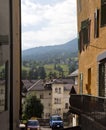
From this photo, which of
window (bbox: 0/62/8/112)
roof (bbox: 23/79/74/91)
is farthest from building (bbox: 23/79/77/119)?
window (bbox: 0/62/8/112)

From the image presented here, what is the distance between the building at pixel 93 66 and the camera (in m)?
17.4

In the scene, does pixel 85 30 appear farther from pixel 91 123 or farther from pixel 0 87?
pixel 0 87

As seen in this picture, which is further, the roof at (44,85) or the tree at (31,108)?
the roof at (44,85)

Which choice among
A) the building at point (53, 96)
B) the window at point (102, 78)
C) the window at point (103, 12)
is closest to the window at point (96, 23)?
the window at point (102, 78)

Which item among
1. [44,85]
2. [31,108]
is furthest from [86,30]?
[44,85]

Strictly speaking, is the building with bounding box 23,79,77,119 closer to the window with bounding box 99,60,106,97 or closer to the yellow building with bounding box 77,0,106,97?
the yellow building with bounding box 77,0,106,97

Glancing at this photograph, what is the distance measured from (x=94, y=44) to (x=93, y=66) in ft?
4.55

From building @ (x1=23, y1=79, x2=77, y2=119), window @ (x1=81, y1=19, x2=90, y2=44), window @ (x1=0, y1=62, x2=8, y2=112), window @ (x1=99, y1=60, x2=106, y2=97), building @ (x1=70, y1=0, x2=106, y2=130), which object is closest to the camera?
window @ (x1=0, y1=62, x2=8, y2=112)

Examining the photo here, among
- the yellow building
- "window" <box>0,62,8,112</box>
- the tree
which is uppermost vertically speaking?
the yellow building

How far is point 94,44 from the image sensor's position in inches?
993

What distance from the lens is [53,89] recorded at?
127 m

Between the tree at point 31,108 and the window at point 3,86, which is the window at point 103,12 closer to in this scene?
the window at point 3,86

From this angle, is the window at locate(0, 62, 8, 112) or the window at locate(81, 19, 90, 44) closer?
the window at locate(0, 62, 8, 112)

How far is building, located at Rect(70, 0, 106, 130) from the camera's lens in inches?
685
